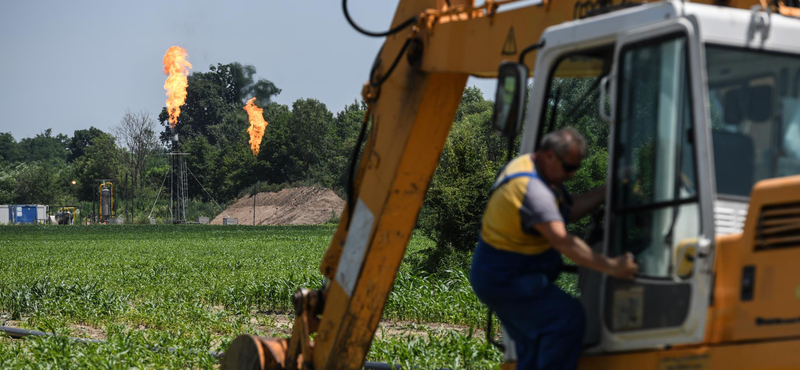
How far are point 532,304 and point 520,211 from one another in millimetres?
452

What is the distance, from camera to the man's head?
13.8ft

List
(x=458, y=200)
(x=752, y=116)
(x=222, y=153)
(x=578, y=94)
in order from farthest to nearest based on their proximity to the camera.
Answer: (x=222, y=153), (x=458, y=200), (x=578, y=94), (x=752, y=116)

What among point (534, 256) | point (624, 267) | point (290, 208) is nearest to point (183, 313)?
point (534, 256)

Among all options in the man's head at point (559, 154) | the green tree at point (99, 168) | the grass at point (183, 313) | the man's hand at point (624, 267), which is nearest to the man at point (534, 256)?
the man's head at point (559, 154)

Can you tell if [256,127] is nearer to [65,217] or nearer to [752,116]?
[65,217]

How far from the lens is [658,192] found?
3.96 metres

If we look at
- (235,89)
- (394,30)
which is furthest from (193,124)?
(394,30)

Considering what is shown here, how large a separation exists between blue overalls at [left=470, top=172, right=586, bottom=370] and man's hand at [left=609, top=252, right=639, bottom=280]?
0.36 metres

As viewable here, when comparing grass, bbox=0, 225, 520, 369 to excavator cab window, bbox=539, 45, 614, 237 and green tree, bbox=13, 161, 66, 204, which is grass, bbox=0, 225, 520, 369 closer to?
excavator cab window, bbox=539, 45, 614, 237

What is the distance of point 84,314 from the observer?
546 inches

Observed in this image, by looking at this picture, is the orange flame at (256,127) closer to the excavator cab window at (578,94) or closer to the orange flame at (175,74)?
the orange flame at (175,74)

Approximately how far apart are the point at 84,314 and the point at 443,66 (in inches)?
400

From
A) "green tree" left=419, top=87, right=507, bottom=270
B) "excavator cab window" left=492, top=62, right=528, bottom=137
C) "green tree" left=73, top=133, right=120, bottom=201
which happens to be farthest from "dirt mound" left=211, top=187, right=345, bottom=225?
"excavator cab window" left=492, top=62, right=528, bottom=137

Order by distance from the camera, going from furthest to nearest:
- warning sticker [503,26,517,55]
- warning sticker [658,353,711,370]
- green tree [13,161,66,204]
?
green tree [13,161,66,204]
warning sticker [503,26,517,55]
warning sticker [658,353,711,370]
